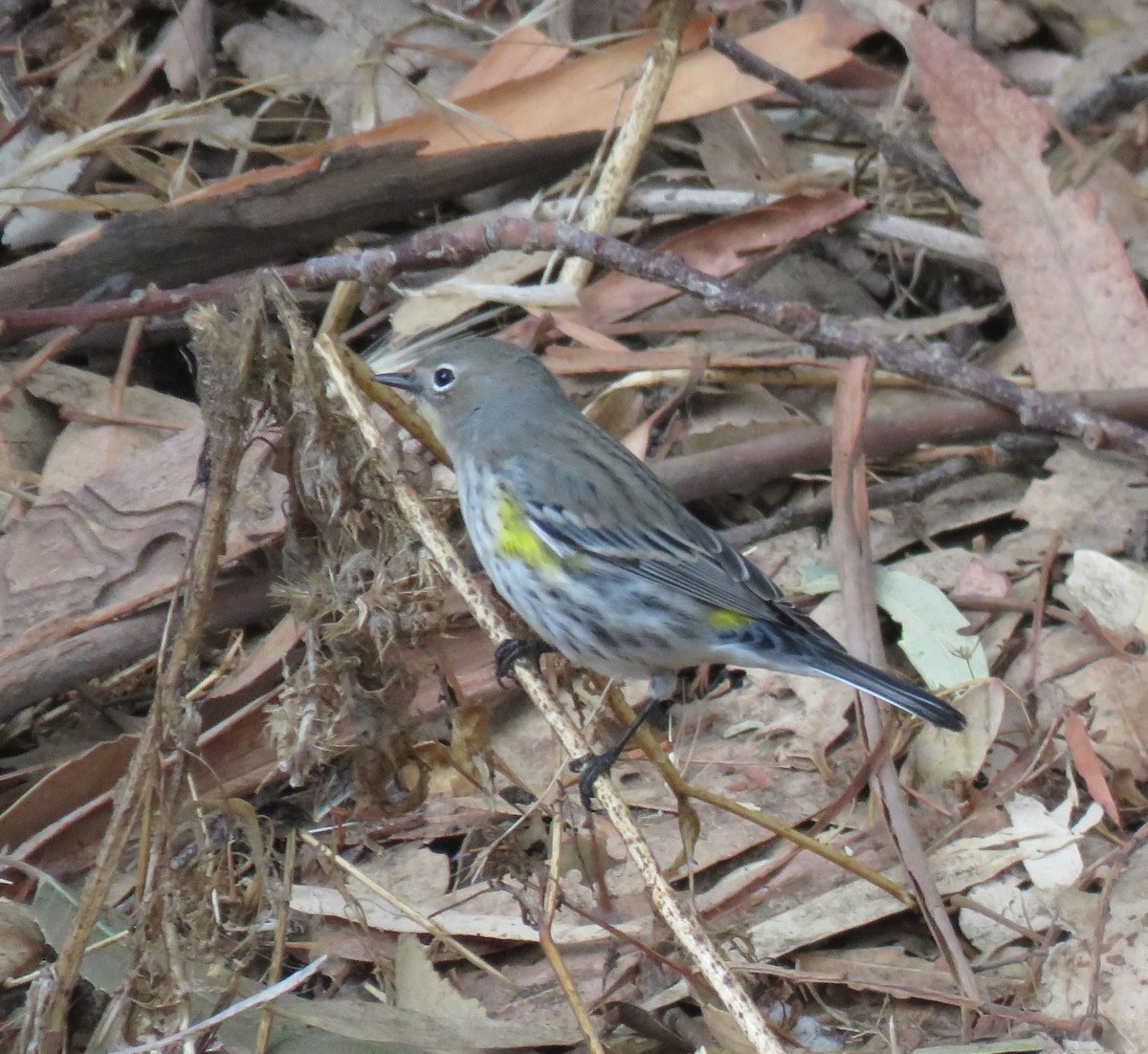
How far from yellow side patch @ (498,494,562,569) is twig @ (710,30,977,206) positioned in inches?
80.4

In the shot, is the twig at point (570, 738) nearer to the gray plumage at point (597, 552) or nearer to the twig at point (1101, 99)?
the gray plumage at point (597, 552)

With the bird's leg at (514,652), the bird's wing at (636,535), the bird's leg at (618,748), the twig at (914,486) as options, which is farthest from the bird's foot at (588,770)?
the twig at (914,486)

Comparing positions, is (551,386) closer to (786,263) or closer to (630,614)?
(630,614)

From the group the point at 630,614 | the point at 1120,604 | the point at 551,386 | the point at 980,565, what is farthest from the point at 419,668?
the point at 1120,604

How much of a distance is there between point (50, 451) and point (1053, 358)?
10.4ft

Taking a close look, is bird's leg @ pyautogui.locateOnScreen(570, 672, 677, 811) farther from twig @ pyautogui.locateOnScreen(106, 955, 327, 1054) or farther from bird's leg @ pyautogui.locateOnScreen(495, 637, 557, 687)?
twig @ pyautogui.locateOnScreen(106, 955, 327, 1054)

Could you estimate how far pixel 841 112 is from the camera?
5211 mm

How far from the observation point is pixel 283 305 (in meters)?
3.32

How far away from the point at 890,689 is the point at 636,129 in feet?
8.00

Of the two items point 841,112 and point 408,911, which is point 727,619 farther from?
point 841,112

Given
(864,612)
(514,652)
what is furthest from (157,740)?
(864,612)

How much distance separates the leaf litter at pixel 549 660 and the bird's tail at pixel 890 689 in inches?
6.6

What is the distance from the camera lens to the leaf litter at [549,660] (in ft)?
10.9

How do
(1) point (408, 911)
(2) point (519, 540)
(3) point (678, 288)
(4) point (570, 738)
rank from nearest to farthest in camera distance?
(4) point (570, 738), (1) point (408, 911), (2) point (519, 540), (3) point (678, 288)
